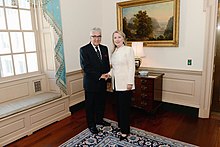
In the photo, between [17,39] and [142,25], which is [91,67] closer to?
[17,39]

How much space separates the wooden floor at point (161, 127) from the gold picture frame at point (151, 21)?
128 centimetres

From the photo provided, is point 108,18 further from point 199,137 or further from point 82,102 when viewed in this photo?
point 199,137

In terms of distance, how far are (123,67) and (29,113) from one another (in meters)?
1.59

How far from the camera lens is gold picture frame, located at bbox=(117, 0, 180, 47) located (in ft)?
10.4

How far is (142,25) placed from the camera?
351 cm

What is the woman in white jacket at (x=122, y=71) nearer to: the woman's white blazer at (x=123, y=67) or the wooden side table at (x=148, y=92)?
the woman's white blazer at (x=123, y=67)

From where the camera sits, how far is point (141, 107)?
3279 mm

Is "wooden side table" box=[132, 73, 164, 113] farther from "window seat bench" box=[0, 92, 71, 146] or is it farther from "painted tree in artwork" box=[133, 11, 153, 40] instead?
"window seat bench" box=[0, 92, 71, 146]

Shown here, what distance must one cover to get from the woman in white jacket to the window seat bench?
49.6 inches

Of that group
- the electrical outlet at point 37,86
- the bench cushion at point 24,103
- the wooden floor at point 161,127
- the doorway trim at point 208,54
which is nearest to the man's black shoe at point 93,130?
the wooden floor at point 161,127

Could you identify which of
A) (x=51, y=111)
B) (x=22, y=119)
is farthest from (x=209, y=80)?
(x=22, y=119)

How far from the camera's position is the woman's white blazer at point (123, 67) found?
7.84 ft

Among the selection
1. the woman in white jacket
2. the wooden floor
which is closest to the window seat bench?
the wooden floor

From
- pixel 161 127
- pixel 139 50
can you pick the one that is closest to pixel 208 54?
pixel 139 50
